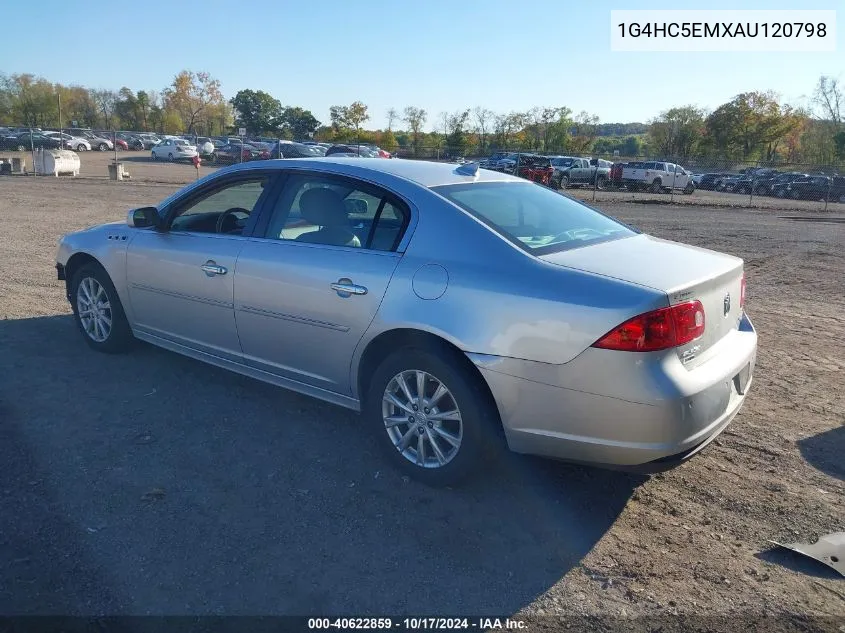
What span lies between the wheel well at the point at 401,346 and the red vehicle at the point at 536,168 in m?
26.8

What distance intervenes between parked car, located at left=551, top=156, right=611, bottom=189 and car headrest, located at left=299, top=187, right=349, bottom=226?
31123 mm

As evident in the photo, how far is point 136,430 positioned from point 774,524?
3.61 meters

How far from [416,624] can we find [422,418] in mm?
1176

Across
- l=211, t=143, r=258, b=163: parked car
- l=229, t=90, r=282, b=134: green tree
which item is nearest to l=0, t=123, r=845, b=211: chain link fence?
l=211, t=143, r=258, b=163: parked car

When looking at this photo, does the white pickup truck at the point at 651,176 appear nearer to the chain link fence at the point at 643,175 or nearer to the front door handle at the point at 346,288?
the chain link fence at the point at 643,175

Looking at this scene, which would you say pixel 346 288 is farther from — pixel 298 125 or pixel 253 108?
pixel 253 108

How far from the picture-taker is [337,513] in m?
3.42

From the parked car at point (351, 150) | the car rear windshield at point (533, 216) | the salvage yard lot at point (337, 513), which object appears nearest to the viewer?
the salvage yard lot at point (337, 513)

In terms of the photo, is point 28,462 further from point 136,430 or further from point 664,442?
point 664,442

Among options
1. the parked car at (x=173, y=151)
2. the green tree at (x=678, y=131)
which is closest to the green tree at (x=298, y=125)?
the parked car at (x=173, y=151)

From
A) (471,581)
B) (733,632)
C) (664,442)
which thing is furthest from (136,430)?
(733,632)

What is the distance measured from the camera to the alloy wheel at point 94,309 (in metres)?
5.50

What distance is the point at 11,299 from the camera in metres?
7.26

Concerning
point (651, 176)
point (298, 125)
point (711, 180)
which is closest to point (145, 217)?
point (651, 176)
